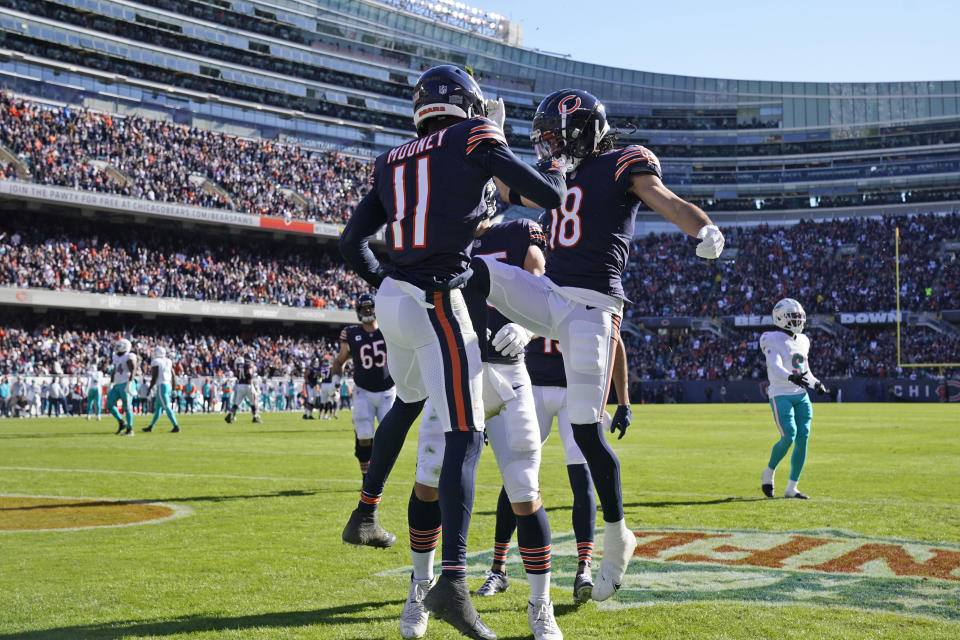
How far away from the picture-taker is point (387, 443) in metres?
5.48

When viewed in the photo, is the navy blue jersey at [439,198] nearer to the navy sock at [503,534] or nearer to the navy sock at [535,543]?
the navy sock at [535,543]

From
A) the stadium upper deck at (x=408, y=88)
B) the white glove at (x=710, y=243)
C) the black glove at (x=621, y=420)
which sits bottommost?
the black glove at (x=621, y=420)

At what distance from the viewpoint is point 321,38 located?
6034cm

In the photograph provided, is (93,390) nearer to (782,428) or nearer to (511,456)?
(782,428)

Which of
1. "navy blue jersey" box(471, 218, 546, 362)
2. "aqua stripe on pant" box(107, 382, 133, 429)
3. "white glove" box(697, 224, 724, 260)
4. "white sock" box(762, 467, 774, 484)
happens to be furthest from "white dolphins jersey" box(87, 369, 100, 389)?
"white glove" box(697, 224, 724, 260)

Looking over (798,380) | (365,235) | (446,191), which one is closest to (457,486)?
(446,191)

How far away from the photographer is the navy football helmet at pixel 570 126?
5188 mm

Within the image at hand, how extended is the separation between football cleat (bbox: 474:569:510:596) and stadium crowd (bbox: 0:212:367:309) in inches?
1380

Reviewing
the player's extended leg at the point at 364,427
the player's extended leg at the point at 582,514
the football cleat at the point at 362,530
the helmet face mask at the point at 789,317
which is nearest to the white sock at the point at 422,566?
the player's extended leg at the point at 582,514

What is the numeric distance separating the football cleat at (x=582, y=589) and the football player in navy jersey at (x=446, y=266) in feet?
2.81

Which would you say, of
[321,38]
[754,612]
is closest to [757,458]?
[754,612]

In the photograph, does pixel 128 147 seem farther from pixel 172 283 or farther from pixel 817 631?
pixel 817 631

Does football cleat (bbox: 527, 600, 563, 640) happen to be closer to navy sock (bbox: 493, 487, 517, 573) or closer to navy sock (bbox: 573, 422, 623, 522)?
navy sock (bbox: 573, 422, 623, 522)

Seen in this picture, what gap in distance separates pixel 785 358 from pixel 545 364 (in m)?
5.17
